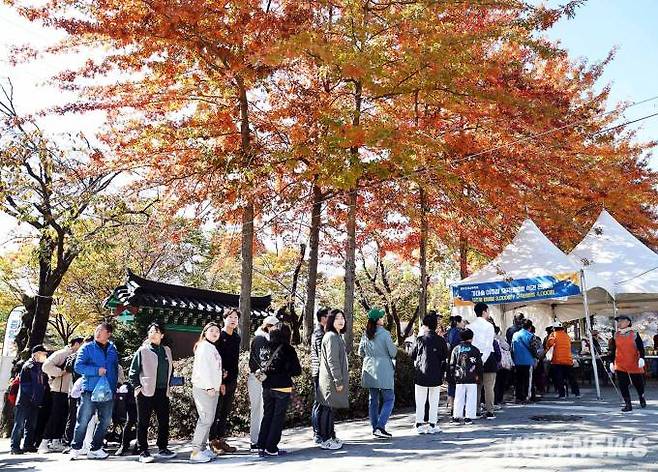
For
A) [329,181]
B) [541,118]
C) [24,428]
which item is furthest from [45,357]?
[541,118]

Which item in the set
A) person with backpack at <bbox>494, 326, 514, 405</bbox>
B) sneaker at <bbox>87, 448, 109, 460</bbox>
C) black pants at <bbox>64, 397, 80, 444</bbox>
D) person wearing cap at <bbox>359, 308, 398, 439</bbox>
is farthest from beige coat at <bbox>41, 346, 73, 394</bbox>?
person with backpack at <bbox>494, 326, 514, 405</bbox>

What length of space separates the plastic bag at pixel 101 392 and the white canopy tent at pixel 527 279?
7.75 meters

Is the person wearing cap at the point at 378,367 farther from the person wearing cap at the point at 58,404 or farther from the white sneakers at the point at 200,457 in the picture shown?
the person wearing cap at the point at 58,404

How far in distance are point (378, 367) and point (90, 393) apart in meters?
3.91

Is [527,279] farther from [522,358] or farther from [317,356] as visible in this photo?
[317,356]

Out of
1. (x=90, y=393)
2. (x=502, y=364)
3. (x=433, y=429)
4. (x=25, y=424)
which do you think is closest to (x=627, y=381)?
(x=502, y=364)

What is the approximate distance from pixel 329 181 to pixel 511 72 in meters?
5.01

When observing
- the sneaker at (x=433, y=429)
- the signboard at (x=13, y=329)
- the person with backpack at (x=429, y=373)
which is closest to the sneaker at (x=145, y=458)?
the person with backpack at (x=429, y=373)

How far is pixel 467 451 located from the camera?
6578mm

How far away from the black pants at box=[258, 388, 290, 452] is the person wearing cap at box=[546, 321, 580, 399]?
775 centimetres

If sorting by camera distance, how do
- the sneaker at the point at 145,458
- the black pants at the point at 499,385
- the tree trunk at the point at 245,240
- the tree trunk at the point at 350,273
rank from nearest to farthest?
the sneaker at the point at 145,458, the black pants at the point at 499,385, the tree trunk at the point at 245,240, the tree trunk at the point at 350,273

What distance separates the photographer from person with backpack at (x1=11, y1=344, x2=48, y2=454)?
8.56 metres

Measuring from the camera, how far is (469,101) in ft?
37.8

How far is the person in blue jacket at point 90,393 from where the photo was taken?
760cm
